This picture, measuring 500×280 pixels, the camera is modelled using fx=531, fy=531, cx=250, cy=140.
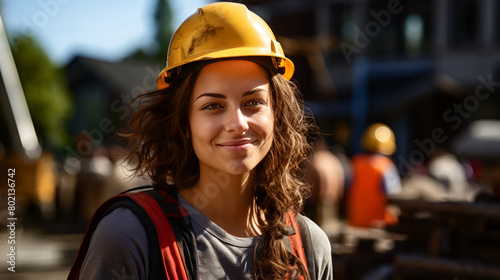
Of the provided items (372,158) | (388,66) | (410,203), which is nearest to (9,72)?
(372,158)

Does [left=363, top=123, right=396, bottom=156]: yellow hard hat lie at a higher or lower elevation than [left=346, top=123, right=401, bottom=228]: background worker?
higher

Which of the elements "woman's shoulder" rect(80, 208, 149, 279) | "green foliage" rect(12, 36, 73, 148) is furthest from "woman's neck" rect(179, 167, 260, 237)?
"green foliage" rect(12, 36, 73, 148)

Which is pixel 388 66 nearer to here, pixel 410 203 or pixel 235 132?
pixel 410 203

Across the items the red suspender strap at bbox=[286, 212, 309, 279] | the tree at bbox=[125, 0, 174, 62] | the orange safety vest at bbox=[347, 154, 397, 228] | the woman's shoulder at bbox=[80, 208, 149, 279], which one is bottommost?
the orange safety vest at bbox=[347, 154, 397, 228]

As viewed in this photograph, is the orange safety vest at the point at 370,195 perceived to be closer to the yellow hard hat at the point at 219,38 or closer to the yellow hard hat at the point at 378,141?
the yellow hard hat at the point at 378,141

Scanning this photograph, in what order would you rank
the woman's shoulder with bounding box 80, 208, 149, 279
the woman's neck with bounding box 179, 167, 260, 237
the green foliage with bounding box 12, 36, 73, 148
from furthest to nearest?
the green foliage with bounding box 12, 36, 73, 148, the woman's neck with bounding box 179, 167, 260, 237, the woman's shoulder with bounding box 80, 208, 149, 279

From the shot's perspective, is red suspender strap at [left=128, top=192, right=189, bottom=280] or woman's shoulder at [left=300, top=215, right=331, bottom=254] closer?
red suspender strap at [left=128, top=192, right=189, bottom=280]

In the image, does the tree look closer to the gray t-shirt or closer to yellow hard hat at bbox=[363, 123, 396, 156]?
yellow hard hat at bbox=[363, 123, 396, 156]

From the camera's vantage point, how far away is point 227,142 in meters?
1.82

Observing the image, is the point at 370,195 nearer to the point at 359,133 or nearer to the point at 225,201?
the point at 225,201

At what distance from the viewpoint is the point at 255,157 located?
188 centimetres

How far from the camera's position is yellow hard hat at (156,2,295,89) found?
180 centimetres

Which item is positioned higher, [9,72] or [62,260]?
[9,72]

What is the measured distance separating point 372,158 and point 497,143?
24.9 feet
